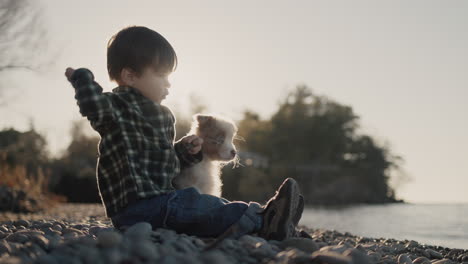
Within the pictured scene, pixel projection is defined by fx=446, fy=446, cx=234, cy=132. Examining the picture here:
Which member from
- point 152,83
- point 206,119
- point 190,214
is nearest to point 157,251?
point 190,214

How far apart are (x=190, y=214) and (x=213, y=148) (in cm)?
A: 140

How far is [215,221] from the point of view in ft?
10.8

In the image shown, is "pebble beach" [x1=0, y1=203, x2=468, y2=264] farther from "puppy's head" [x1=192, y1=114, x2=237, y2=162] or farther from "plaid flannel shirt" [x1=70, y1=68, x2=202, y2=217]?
"puppy's head" [x1=192, y1=114, x2=237, y2=162]

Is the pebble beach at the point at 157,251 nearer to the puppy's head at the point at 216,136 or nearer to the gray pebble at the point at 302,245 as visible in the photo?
the gray pebble at the point at 302,245

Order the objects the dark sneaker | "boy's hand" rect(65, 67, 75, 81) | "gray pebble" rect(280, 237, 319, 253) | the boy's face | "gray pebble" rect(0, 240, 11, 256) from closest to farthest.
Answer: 1. "gray pebble" rect(0, 240, 11, 256)
2. "gray pebble" rect(280, 237, 319, 253)
3. the dark sneaker
4. "boy's hand" rect(65, 67, 75, 81)
5. the boy's face

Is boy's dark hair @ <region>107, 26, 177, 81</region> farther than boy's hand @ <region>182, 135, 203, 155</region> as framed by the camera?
No

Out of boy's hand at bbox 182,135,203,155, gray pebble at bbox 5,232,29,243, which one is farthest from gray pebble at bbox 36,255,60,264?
boy's hand at bbox 182,135,203,155

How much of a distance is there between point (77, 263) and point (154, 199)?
1.33 metres

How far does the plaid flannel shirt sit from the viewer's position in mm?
3139

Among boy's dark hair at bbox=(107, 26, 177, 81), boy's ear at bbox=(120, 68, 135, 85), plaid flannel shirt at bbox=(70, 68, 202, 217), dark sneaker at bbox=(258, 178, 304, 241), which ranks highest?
boy's dark hair at bbox=(107, 26, 177, 81)

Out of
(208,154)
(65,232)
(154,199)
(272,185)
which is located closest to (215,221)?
(154,199)

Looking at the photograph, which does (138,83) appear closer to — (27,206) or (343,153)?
(27,206)

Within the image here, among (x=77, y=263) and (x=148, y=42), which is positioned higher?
(x=148, y=42)

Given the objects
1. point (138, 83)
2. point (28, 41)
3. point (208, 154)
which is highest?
point (28, 41)
